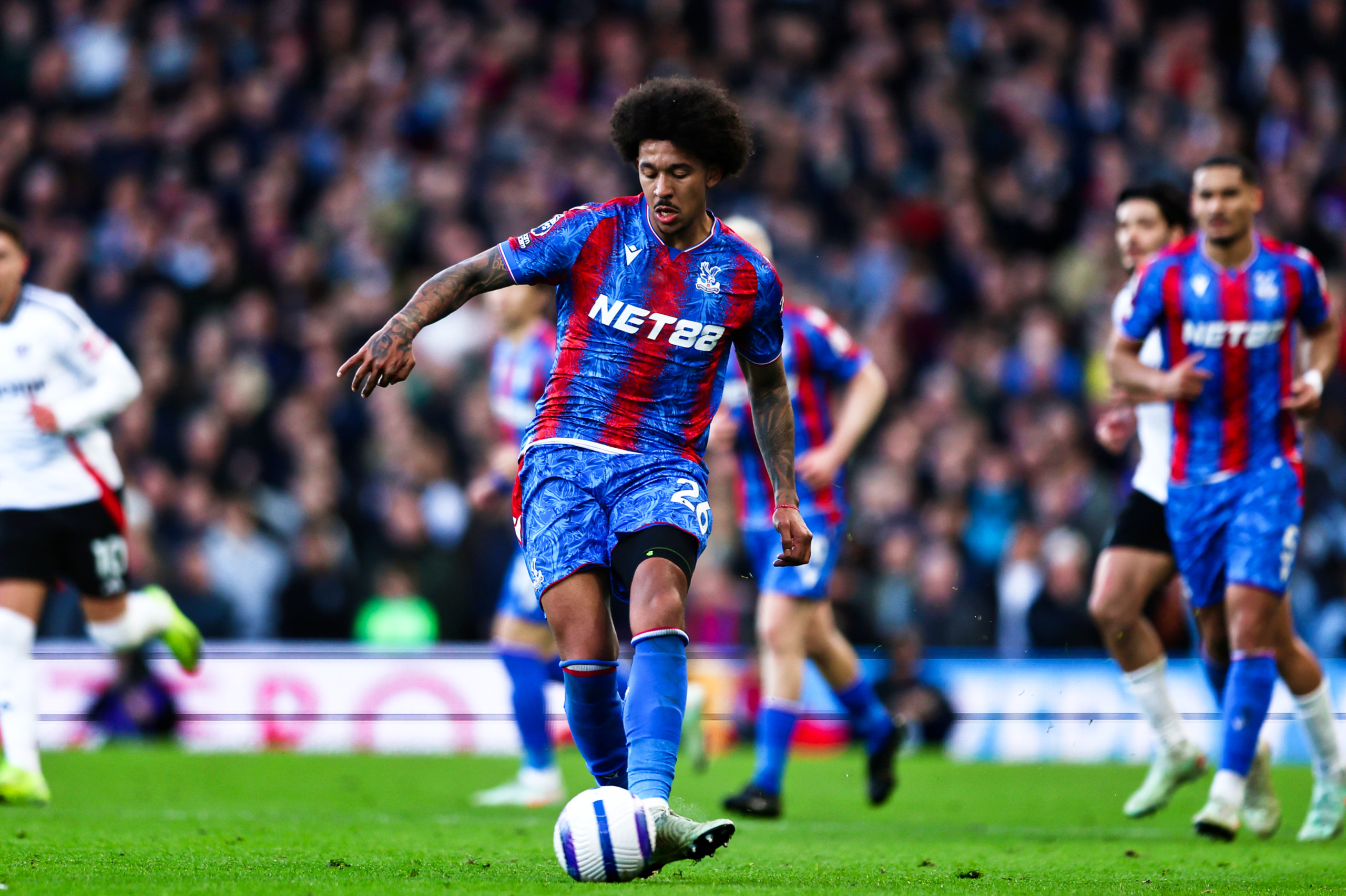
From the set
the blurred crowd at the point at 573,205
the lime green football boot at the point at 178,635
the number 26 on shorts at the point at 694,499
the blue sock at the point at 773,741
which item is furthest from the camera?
the blurred crowd at the point at 573,205

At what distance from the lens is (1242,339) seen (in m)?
7.62

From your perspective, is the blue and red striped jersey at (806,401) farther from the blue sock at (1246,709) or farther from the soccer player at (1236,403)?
the blue sock at (1246,709)

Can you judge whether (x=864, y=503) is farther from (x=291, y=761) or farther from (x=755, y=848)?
(x=755, y=848)

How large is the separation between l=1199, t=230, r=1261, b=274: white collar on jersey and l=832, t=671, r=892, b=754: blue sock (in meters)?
2.91

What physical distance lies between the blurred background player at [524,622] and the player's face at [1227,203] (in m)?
3.34

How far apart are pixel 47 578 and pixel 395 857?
3254 mm

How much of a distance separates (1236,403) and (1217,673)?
145 cm

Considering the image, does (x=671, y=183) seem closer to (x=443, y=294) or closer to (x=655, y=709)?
(x=443, y=294)

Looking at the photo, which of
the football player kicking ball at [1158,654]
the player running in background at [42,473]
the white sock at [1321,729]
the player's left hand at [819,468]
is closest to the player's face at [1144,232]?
the football player kicking ball at [1158,654]

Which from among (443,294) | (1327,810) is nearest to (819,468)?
(1327,810)

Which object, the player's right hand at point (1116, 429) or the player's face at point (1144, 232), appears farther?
the player's face at point (1144, 232)

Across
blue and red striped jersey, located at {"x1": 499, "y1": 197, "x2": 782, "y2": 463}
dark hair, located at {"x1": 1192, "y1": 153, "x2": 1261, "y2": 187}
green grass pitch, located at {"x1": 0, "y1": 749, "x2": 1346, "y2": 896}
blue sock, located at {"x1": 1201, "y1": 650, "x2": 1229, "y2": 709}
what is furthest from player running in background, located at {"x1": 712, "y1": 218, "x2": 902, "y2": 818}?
blue and red striped jersey, located at {"x1": 499, "y1": 197, "x2": 782, "y2": 463}

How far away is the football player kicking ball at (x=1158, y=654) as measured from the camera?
779 cm

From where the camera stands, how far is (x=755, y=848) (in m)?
6.73
